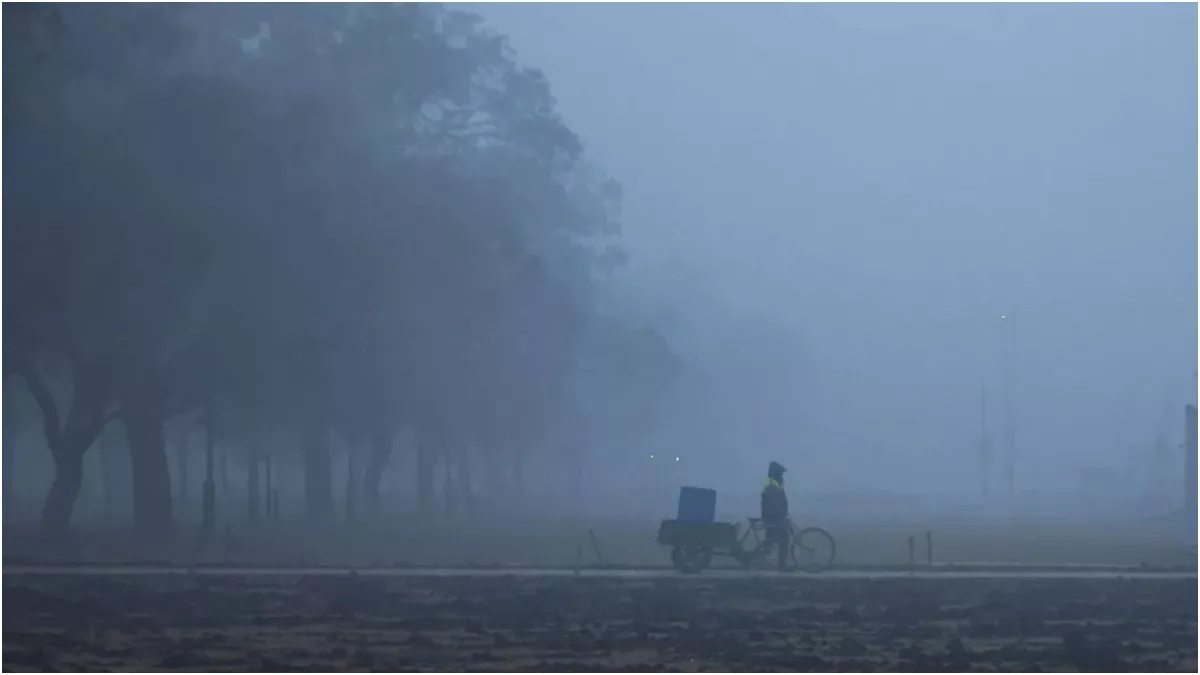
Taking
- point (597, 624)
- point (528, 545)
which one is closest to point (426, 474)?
point (528, 545)

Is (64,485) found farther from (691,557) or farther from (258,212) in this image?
(691,557)

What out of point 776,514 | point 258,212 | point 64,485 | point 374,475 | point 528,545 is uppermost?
point 258,212

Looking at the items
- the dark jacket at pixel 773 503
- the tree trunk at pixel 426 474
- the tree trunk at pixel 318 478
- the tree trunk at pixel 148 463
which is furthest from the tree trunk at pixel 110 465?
the dark jacket at pixel 773 503

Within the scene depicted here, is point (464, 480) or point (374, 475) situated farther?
point (464, 480)

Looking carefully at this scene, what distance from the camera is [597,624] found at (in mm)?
19266

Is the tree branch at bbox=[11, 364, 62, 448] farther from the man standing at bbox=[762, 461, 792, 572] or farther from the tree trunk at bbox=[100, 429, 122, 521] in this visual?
the man standing at bbox=[762, 461, 792, 572]

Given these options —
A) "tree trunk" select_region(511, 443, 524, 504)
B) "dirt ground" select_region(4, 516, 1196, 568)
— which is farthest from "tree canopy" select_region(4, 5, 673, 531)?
"tree trunk" select_region(511, 443, 524, 504)

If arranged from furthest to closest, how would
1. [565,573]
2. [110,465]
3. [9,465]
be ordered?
[110,465] → [9,465] → [565,573]

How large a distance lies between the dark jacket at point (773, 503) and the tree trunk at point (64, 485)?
17.0 meters

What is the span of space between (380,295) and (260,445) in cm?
1091

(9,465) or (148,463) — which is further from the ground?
(9,465)

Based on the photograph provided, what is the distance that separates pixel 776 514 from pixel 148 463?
1734cm

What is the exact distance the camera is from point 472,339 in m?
45.8

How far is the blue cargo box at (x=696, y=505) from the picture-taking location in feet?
84.4
